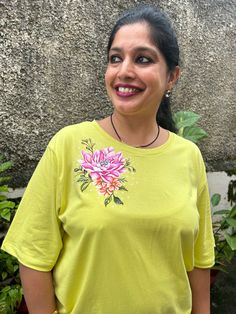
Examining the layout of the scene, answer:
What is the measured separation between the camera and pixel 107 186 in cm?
117

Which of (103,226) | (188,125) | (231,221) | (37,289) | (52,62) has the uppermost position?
(52,62)

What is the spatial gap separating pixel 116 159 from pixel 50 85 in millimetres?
846

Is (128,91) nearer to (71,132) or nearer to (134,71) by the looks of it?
(134,71)

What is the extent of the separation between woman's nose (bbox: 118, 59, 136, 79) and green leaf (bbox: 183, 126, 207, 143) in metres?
1.22

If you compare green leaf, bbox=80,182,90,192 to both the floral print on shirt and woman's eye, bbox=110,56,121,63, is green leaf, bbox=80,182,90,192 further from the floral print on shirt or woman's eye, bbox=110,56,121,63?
woman's eye, bbox=110,56,121,63

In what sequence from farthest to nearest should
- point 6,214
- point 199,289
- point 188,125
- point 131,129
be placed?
point 188,125, point 6,214, point 199,289, point 131,129

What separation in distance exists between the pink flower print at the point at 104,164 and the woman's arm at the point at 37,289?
33cm

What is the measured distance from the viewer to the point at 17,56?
1.78 meters

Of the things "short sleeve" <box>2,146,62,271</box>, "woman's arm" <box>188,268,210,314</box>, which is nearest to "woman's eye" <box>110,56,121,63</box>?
"short sleeve" <box>2,146,62,271</box>

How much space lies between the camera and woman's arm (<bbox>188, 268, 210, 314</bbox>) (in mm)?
1422

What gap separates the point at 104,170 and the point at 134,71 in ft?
1.03

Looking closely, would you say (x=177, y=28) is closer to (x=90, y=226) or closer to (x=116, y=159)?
(x=116, y=159)


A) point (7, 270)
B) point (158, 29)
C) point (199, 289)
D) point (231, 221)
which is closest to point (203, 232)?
point (199, 289)

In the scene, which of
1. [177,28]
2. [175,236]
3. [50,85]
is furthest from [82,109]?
[175,236]
